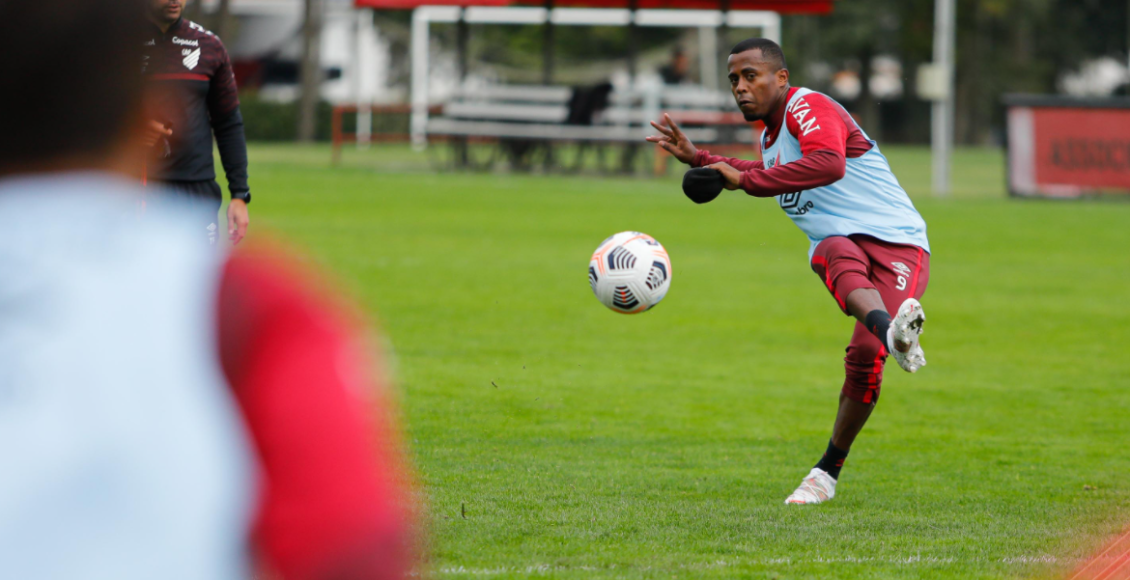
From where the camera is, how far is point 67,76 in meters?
1.16

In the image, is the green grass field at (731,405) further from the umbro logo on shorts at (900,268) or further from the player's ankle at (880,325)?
the umbro logo on shorts at (900,268)

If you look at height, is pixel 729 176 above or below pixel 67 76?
below

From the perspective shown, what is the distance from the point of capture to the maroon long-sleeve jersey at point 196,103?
655cm

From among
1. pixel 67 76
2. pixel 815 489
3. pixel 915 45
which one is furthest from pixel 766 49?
pixel 915 45

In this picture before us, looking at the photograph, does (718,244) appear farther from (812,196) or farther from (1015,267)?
(812,196)

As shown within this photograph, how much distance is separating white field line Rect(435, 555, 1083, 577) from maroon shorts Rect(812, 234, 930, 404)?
111 cm

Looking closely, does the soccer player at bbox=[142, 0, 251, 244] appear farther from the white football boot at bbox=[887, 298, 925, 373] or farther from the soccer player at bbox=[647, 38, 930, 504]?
the white football boot at bbox=[887, 298, 925, 373]

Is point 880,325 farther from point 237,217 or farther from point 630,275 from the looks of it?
point 237,217

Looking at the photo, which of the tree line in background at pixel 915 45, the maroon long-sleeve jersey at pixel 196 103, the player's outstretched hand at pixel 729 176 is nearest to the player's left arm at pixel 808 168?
the player's outstretched hand at pixel 729 176

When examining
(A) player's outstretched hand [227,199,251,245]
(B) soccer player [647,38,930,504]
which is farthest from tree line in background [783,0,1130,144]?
(B) soccer player [647,38,930,504]

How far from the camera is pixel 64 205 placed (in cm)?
117

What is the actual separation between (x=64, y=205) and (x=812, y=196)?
5051mm

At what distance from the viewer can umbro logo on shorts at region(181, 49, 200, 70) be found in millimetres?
6590

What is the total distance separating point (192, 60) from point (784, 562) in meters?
3.96
